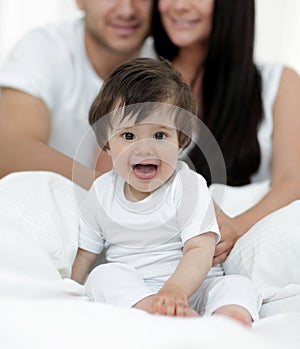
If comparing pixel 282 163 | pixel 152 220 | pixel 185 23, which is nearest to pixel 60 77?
pixel 185 23

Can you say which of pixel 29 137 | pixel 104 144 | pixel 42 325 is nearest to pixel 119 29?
pixel 29 137

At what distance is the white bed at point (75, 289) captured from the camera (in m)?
0.82

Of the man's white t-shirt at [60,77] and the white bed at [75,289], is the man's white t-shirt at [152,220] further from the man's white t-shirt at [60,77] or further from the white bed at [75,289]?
the man's white t-shirt at [60,77]

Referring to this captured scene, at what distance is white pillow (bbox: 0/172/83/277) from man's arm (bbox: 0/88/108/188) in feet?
0.93

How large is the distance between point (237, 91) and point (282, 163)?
0.90 ft

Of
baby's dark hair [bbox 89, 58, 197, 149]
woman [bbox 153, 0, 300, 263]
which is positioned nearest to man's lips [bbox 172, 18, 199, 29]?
woman [bbox 153, 0, 300, 263]

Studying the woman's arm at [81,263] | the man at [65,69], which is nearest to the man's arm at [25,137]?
the man at [65,69]

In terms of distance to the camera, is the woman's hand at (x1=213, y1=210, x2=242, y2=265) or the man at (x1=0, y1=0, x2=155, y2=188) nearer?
the woman's hand at (x1=213, y1=210, x2=242, y2=265)

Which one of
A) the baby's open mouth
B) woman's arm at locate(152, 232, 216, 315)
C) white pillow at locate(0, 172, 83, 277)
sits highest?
the baby's open mouth

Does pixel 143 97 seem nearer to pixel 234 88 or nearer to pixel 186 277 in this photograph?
pixel 186 277

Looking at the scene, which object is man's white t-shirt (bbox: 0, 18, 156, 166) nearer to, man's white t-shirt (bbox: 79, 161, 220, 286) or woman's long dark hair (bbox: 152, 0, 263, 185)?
woman's long dark hair (bbox: 152, 0, 263, 185)

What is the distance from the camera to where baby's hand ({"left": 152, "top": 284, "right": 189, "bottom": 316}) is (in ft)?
3.22

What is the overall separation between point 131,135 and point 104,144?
0.08 m

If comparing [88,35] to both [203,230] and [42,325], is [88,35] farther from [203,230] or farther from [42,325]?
[42,325]
